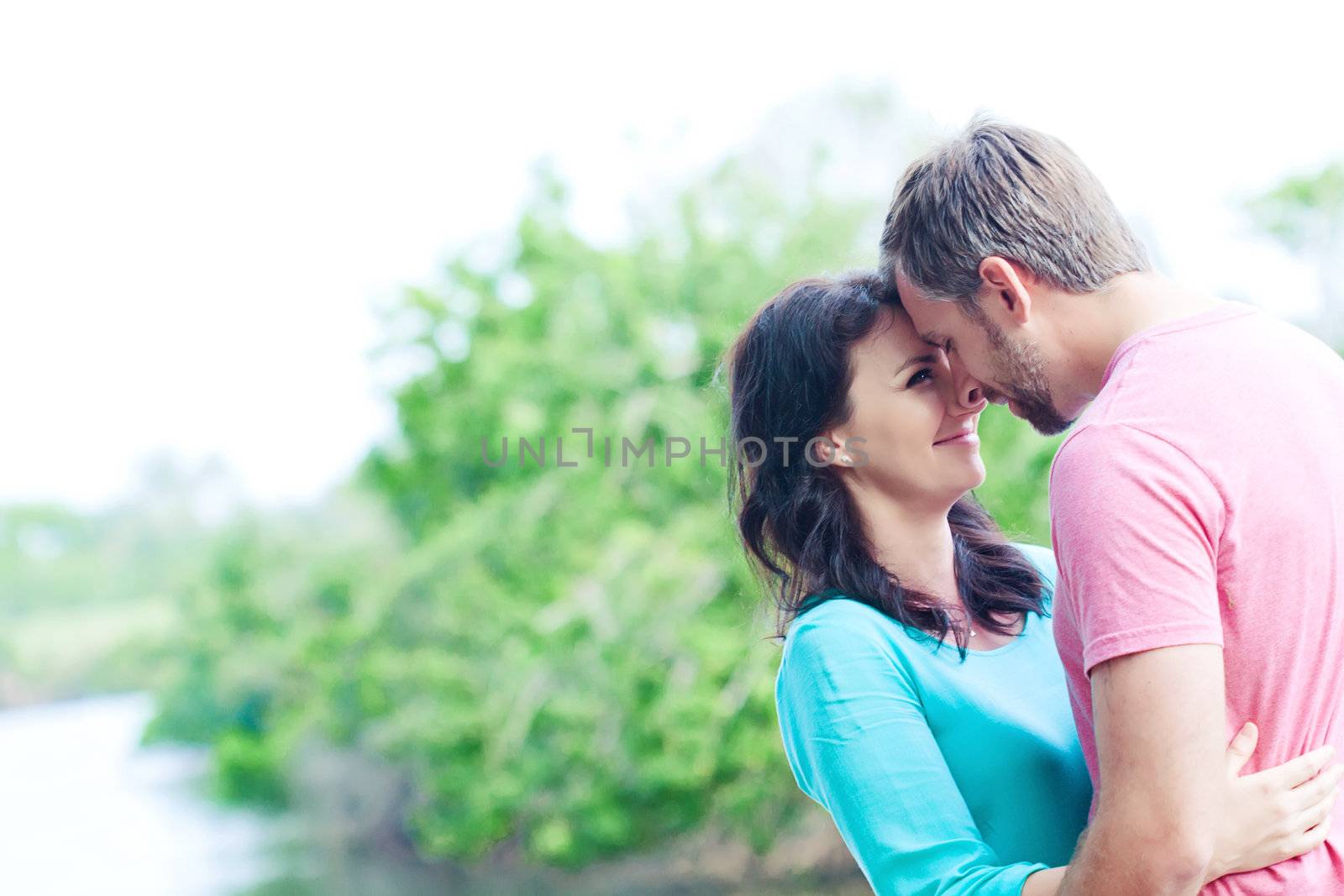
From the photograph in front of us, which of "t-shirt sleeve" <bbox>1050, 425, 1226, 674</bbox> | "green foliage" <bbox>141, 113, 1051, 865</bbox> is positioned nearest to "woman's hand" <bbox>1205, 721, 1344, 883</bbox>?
"t-shirt sleeve" <bbox>1050, 425, 1226, 674</bbox>

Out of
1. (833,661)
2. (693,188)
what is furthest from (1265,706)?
(693,188)

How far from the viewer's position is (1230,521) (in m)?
0.73

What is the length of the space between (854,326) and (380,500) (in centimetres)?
561

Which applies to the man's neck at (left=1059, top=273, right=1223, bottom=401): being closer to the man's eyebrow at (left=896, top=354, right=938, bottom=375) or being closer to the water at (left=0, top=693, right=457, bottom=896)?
the man's eyebrow at (left=896, top=354, right=938, bottom=375)

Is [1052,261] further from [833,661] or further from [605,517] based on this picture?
[605,517]

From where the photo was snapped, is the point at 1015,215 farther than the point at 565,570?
No

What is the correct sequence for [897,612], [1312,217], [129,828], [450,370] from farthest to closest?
[129,828] < [450,370] < [1312,217] < [897,612]

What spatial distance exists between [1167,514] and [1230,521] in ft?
0.17

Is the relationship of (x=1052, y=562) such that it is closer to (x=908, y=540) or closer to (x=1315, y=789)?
(x=908, y=540)

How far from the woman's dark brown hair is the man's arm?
0.98ft

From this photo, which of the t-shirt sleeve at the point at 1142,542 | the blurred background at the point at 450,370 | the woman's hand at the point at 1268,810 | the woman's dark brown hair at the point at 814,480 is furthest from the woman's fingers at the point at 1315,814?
the blurred background at the point at 450,370

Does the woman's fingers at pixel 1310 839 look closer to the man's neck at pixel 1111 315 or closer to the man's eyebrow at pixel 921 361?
the man's neck at pixel 1111 315

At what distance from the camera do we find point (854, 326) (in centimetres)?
107

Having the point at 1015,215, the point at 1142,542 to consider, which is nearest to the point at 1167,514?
the point at 1142,542
